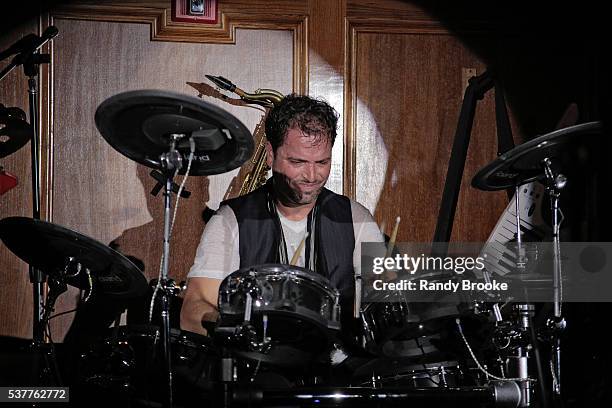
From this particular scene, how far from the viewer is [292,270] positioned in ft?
7.96

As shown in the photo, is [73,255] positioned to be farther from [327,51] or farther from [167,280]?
[327,51]

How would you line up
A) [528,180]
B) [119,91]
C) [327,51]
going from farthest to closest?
[327,51] < [119,91] < [528,180]

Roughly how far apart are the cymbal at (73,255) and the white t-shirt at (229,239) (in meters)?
0.36

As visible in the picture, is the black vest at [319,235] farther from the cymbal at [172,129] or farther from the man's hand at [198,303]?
the cymbal at [172,129]

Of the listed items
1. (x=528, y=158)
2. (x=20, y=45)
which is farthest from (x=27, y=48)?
(x=528, y=158)

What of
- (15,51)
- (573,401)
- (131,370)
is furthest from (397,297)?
(15,51)

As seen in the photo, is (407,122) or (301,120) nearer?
(301,120)

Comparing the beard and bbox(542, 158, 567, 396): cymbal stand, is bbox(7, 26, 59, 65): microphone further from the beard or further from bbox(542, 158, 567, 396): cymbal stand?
bbox(542, 158, 567, 396): cymbal stand

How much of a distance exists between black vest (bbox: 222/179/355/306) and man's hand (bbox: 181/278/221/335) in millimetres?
200

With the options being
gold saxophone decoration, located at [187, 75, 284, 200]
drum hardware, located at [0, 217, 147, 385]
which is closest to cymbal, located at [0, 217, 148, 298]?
drum hardware, located at [0, 217, 147, 385]

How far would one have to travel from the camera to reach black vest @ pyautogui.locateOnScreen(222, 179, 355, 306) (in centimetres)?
337

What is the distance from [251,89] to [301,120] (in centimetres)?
61

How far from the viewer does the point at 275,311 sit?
7.66 ft

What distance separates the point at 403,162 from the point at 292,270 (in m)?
1.75
